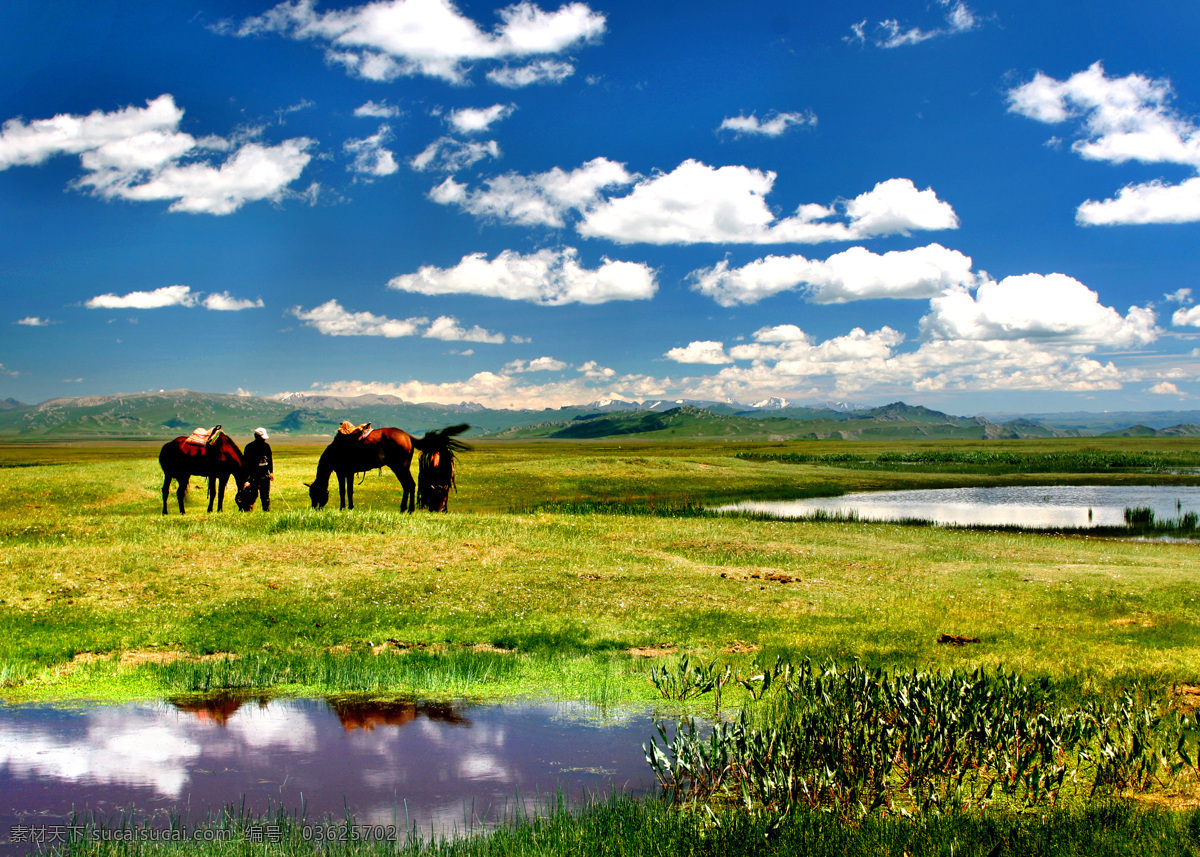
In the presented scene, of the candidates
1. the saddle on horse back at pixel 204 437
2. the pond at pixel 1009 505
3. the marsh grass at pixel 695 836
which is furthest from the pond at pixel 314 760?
the pond at pixel 1009 505

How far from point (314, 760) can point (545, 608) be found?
31.8ft

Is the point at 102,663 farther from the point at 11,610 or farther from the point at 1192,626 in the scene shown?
the point at 1192,626

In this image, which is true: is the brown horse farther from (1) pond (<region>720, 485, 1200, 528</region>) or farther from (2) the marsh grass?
(1) pond (<region>720, 485, 1200, 528</region>)

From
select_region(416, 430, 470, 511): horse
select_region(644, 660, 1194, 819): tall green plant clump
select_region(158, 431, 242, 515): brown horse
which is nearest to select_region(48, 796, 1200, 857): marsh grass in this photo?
select_region(644, 660, 1194, 819): tall green plant clump

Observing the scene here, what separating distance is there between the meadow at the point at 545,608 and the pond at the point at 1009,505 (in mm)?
17099

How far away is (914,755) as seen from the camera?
922 cm

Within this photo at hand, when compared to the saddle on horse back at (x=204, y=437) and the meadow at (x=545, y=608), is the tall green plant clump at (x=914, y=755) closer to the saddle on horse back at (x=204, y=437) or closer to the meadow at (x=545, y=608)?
the meadow at (x=545, y=608)

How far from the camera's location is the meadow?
43.3 feet

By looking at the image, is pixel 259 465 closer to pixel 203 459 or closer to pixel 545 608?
pixel 203 459

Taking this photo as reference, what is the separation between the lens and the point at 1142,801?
28.7ft

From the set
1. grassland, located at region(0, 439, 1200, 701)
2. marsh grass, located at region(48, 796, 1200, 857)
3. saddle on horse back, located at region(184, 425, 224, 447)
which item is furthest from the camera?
saddle on horse back, located at region(184, 425, 224, 447)

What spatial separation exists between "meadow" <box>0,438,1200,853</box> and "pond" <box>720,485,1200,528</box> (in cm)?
1710

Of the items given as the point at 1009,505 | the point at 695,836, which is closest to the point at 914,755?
the point at 695,836

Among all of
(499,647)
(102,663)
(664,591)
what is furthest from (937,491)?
(102,663)
